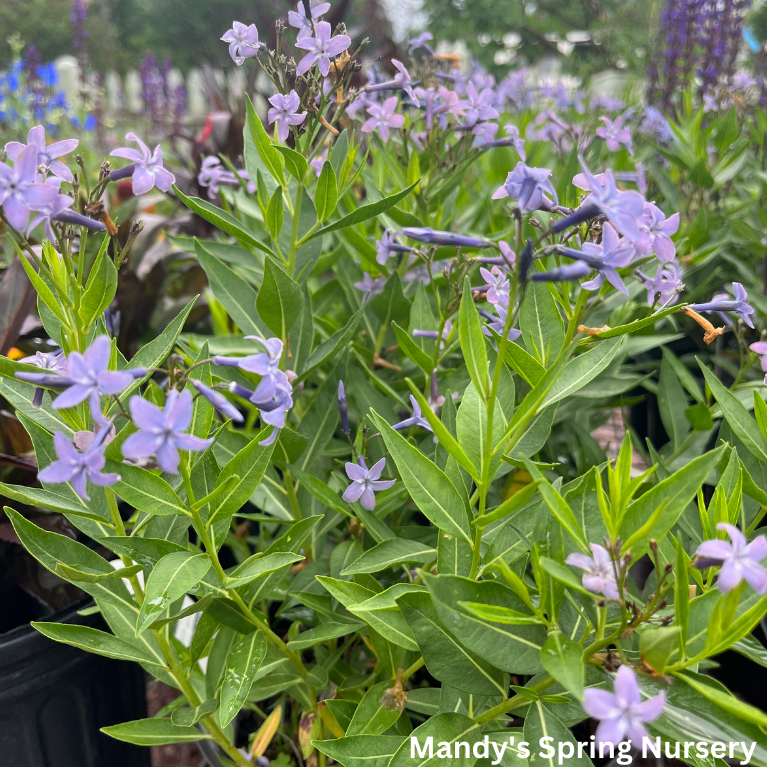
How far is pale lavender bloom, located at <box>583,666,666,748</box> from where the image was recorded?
1.81 ft

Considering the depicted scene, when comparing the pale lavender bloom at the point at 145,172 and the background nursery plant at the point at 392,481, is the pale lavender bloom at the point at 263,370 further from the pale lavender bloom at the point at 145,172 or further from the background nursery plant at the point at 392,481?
the pale lavender bloom at the point at 145,172

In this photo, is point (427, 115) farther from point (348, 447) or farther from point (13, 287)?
point (13, 287)

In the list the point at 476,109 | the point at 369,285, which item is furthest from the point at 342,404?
the point at 476,109

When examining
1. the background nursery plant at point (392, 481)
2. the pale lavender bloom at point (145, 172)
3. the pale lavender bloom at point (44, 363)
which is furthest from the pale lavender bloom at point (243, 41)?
the pale lavender bloom at point (44, 363)

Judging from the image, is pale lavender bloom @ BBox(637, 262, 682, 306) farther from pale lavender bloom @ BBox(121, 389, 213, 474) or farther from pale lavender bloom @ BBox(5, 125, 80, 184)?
pale lavender bloom @ BBox(5, 125, 80, 184)

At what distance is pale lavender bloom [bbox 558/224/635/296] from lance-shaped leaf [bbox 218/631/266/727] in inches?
27.6

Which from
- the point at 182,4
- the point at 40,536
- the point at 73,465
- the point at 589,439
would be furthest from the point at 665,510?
the point at 182,4

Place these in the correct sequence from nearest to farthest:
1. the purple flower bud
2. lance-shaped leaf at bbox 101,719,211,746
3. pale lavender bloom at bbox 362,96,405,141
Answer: lance-shaped leaf at bbox 101,719,211,746, the purple flower bud, pale lavender bloom at bbox 362,96,405,141

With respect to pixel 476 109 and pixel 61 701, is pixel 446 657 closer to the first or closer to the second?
pixel 61 701

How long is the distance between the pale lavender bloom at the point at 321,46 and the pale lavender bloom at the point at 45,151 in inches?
15.0

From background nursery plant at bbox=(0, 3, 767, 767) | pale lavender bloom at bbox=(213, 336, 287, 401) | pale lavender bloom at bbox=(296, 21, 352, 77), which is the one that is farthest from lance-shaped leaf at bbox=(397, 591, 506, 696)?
pale lavender bloom at bbox=(296, 21, 352, 77)

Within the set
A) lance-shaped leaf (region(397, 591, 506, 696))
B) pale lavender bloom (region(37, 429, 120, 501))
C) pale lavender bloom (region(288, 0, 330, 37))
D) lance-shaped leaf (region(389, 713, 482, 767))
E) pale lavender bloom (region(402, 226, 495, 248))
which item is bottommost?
lance-shaped leaf (region(389, 713, 482, 767))

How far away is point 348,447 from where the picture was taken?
128 cm

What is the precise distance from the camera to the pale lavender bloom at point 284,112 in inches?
38.4
